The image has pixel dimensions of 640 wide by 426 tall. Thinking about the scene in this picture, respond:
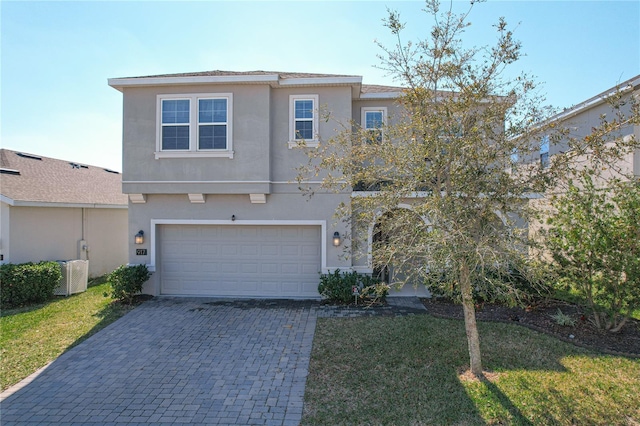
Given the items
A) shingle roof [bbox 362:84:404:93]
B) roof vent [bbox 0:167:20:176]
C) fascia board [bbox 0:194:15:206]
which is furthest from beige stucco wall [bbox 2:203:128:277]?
shingle roof [bbox 362:84:404:93]

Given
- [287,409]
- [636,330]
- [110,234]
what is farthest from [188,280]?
[636,330]

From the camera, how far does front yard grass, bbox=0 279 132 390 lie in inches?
252

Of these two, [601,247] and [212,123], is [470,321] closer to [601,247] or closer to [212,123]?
[601,247]

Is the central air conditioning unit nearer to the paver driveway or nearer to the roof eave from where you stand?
the paver driveway

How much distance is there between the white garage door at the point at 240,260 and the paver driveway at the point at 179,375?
5.86ft

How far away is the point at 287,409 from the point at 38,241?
11.0 meters

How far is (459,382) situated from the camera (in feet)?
18.0

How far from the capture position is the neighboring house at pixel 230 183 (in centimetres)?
1001

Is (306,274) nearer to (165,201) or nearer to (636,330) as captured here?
(165,201)

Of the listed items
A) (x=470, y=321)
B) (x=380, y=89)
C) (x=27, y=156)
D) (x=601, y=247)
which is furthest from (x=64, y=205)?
(x=601, y=247)

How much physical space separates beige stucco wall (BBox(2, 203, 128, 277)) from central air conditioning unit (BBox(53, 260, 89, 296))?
1.14 metres

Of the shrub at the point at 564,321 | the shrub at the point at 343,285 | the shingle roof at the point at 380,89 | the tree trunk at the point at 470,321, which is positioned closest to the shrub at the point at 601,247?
the shrub at the point at 564,321

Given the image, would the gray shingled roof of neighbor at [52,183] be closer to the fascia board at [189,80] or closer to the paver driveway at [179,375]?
the fascia board at [189,80]

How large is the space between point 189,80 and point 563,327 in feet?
36.6
